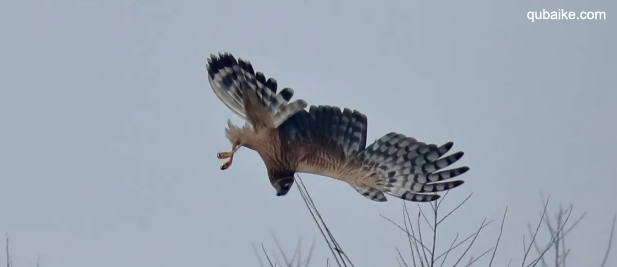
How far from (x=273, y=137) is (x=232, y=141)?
284mm

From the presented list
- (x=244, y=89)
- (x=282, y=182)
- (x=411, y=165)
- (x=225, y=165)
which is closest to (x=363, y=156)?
(x=411, y=165)

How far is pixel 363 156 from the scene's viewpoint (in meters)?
6.75

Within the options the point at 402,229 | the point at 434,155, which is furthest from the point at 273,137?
the point at 402,229

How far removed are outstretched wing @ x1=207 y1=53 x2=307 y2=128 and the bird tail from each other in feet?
2.22

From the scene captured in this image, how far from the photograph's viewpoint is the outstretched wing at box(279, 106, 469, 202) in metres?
6.54

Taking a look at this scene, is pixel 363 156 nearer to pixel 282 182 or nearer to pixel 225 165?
pixel 282 182

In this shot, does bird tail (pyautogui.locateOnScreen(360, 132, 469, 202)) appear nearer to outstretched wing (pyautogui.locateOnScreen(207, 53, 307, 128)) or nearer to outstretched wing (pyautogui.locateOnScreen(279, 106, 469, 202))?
outstretched wing (pyautogui.locateOnScreen(279, 106, 469, 202))

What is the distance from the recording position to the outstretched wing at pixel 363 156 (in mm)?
6543


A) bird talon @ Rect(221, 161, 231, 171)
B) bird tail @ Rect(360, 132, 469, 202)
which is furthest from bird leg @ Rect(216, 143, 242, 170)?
bird tail @ Rect(360, 132, 469, 202)

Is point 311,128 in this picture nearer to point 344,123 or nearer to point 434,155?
point 344,123

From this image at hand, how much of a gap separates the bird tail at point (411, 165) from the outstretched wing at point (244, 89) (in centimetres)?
68

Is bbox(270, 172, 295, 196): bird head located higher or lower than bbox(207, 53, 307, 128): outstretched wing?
lower

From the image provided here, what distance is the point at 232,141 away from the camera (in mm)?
6258

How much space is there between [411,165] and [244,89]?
3.93ft
